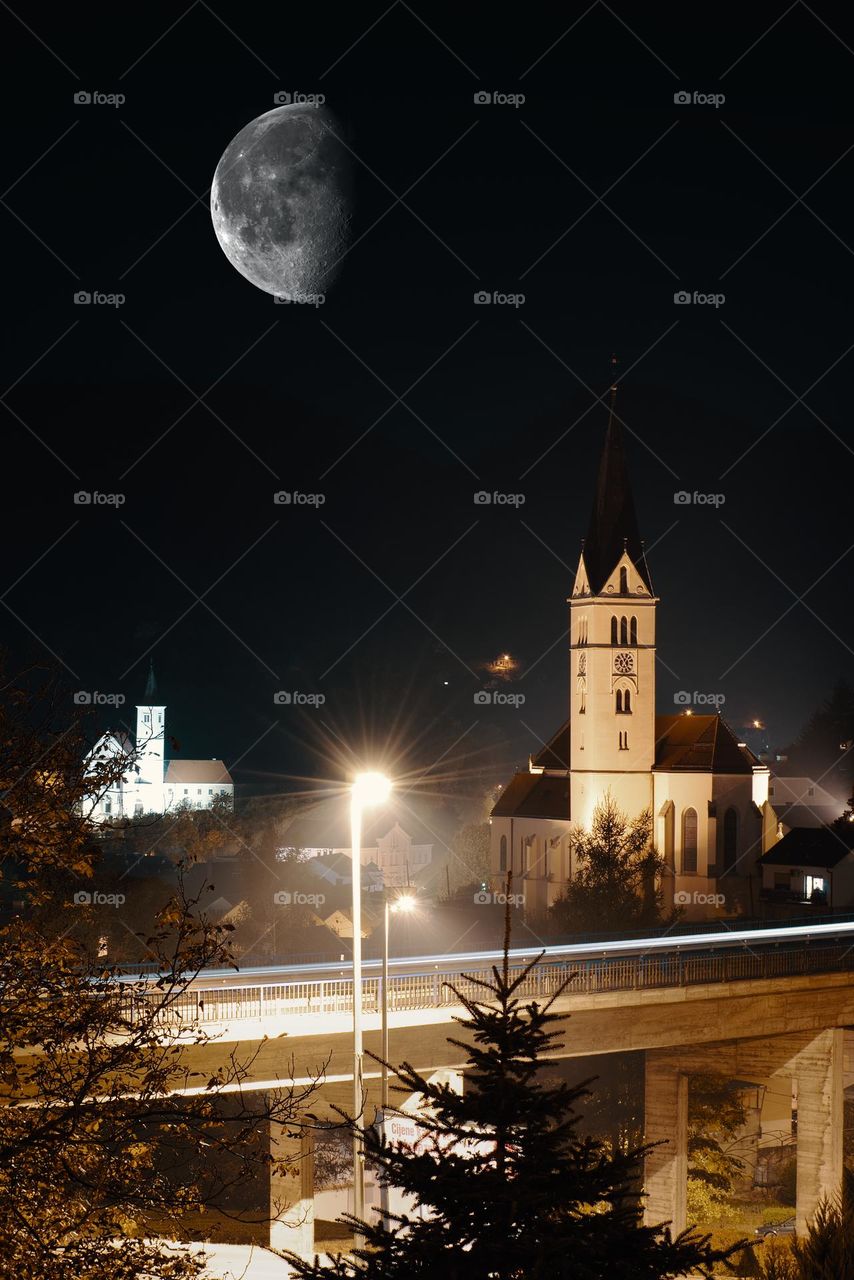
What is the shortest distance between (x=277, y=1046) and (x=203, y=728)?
170 m

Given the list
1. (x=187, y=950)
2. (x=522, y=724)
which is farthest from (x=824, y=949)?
(x=522, y=724)

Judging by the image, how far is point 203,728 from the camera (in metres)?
200

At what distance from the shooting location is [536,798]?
10256cm

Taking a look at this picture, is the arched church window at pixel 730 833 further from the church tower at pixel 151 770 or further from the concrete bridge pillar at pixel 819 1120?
the church tower at pixel 151 770

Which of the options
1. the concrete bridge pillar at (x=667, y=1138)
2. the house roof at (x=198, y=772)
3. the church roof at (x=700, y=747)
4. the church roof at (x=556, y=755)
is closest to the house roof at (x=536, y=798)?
the church roof at (x=556, y=755)

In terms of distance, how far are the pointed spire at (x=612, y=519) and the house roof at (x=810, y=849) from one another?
65.1 feet

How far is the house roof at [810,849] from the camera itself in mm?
85262
